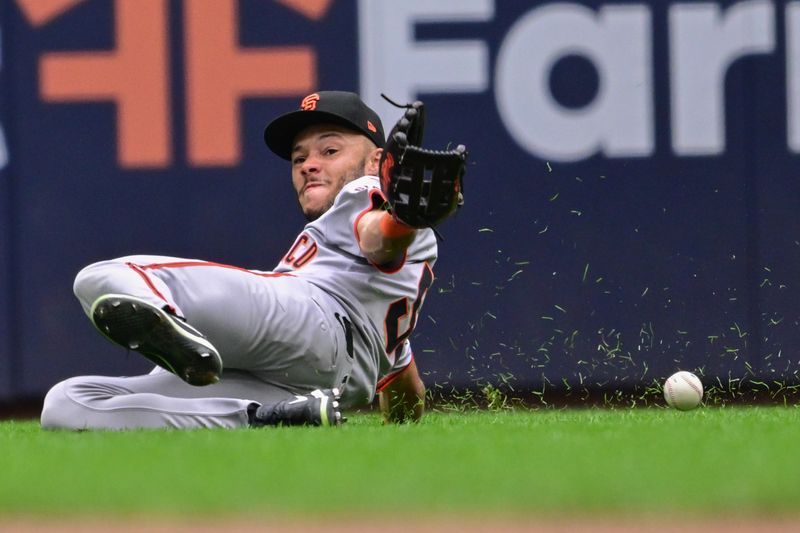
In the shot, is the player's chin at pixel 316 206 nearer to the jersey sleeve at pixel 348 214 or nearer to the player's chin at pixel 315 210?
the player's chin at pixel 315 210

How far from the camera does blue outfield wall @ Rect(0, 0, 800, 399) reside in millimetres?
5031

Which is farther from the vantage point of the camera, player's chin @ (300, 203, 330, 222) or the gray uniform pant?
player's chin @ (300, 203, 330, 222)

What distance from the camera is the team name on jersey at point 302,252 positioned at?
3623 millimetres

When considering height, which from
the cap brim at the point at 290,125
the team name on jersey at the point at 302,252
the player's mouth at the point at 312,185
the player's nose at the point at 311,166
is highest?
the cap brim at the point at 290,125

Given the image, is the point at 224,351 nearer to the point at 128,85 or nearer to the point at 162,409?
the point at 162,409

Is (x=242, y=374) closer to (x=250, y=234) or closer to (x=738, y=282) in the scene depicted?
(x=250, y=234)

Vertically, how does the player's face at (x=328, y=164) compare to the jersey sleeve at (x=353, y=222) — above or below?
above

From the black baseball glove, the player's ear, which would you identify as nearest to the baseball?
the player's ear

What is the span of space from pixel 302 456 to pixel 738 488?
78 cm

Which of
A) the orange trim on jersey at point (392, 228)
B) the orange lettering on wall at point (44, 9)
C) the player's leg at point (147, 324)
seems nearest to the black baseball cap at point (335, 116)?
the orange trim on jersey at point (392, 228)

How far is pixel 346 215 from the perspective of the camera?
3508 millimetres

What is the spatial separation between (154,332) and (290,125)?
1342 millimetres

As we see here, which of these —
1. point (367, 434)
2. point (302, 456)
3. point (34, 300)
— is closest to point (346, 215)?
point (367, 434)

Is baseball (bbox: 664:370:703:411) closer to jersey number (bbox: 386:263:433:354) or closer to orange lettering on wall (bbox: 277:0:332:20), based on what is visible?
jersey number (bbox: 386:263:433:354)
